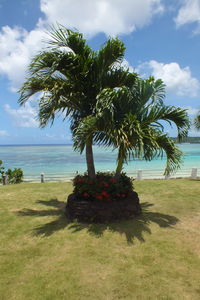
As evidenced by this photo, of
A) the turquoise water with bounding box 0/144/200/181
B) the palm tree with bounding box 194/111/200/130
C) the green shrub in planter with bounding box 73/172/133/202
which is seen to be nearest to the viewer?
the green shrub in planter with bounding box 73/172/133/202

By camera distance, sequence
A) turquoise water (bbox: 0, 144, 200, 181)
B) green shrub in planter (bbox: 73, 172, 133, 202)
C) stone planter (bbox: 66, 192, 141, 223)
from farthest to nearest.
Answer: turquoise water (bbox: 0, 144, 200, 181) < green shrub in planter (bbox: 73, 172, 133, 202) < stone planter (bbox: 66, 192, 141, 223)

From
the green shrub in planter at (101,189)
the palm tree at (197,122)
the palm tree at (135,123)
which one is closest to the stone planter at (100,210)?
the green shrub in planter at (101,189)

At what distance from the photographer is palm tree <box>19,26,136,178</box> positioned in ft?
19.1

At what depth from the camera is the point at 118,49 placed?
6090 millimetres

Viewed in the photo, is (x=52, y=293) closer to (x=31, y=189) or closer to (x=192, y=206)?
(x=192, y=206)

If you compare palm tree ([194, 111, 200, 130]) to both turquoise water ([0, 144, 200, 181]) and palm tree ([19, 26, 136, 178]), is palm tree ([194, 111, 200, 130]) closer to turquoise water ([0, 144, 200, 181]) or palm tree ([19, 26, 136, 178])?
turquoise water ([0, 144, 200, 181])

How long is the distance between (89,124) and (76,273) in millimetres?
3309

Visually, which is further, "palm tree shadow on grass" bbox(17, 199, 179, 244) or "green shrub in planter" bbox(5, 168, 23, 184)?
"green shrub in planter" bbox(5, 168, 23, 184)

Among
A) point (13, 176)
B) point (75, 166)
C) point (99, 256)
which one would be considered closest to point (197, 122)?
point (99, 256)

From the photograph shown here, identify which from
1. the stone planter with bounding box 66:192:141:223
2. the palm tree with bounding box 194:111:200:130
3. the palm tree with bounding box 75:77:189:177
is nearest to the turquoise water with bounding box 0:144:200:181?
the palm tree with bounding box 75:77:189:177

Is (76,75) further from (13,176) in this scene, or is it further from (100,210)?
(13,176)

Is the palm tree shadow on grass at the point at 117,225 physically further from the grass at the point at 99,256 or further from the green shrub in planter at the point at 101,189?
the green shrub in planter at the point at 101,189

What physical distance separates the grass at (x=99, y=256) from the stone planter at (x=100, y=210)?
0.24 m

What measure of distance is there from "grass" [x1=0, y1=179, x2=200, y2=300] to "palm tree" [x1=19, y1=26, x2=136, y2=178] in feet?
7.18
